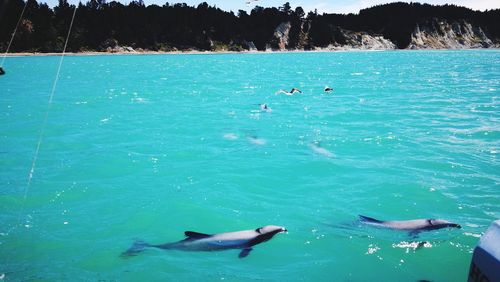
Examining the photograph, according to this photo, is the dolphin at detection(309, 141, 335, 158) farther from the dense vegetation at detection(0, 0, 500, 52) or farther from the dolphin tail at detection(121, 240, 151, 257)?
the dense vegetation at detection(0, 0, 500, 52)

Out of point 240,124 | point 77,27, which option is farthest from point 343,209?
point 77,27

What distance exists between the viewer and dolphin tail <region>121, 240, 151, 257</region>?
7947 mm

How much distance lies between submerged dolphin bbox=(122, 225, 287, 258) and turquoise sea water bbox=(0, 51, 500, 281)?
19cm

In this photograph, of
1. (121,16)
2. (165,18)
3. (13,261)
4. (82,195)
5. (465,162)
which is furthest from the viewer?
(165,18)

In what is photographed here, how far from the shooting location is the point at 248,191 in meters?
11.3

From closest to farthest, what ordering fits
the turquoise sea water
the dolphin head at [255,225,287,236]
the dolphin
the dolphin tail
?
the turquoise sea water → the dolphin tail → the dolphin head at [255,225,287,236] → the dolphin

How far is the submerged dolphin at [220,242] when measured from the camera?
775 centimetres

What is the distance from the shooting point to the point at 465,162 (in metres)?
13.2

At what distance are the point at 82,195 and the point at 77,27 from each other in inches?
6032

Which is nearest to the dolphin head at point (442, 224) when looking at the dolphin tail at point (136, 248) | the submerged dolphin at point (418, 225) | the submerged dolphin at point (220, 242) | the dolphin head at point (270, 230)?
the submerged dolphin at point (418, 225)

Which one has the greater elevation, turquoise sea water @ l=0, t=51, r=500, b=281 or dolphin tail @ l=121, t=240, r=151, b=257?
turquoise sea water @ l=0, t=51, r=500, b=281

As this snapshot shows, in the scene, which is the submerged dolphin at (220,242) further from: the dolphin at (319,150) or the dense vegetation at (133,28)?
the dense vegetation at (133,28)

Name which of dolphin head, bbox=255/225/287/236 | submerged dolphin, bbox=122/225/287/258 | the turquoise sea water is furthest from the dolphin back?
submerged dolphin, bbox=122/225/287/258

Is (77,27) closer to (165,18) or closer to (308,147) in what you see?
(165,18)
